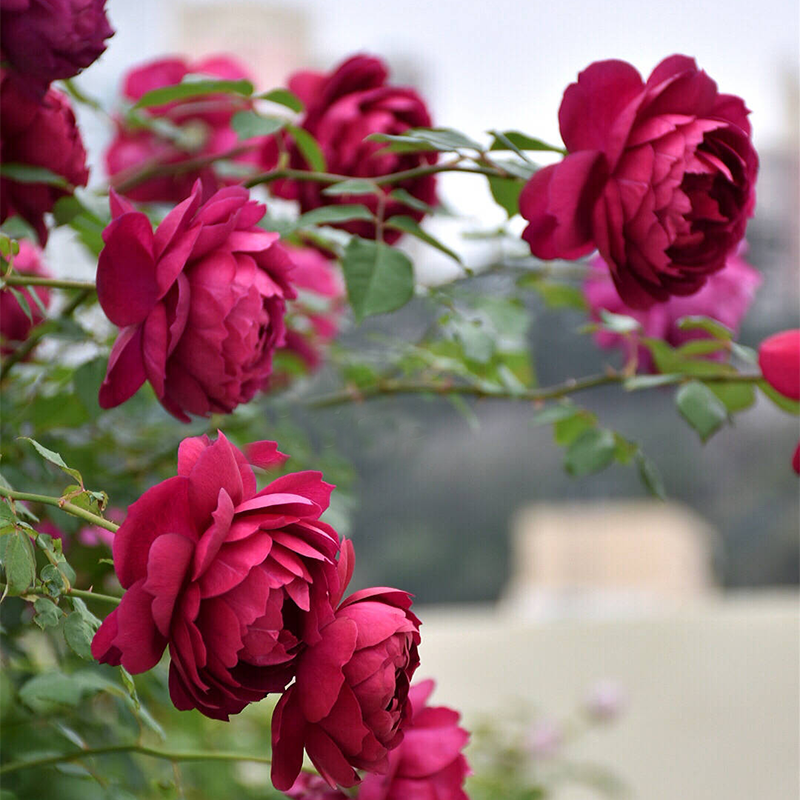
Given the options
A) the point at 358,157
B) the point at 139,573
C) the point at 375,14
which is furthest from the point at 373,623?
the point at 375,14

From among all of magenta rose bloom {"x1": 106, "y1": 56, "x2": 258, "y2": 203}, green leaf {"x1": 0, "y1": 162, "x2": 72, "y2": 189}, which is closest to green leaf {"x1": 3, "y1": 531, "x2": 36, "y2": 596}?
green leaf {"x1": 0, "y1": 162, "x2": 72, "y2": 189}

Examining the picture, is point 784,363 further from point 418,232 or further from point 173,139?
point 173,139

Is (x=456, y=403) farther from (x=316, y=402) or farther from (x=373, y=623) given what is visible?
(x=373, y=623)

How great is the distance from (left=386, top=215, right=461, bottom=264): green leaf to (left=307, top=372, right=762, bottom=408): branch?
68mm

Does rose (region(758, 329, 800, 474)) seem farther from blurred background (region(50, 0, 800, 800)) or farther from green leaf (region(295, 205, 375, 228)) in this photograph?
blurred background (region(50, 0, 800, 800))

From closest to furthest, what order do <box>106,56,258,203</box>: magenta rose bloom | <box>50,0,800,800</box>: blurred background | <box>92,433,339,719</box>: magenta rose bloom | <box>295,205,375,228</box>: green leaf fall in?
1. <box>92,433,339,719</box>: magenta rose bloom
2. <box>295,205,375,228</box>: green leaf
3. <box>106,56,258,203</box>: magenta rose bloom
4. <box>50,0,800,800</box>: blurred background

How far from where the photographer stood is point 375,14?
269 centimetres

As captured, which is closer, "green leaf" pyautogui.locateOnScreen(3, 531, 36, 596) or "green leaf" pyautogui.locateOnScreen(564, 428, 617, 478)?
"green leaf" pyautogui.locateOnScreen(3, 531, 36, 596)

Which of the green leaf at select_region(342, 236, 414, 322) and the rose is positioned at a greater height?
the rose

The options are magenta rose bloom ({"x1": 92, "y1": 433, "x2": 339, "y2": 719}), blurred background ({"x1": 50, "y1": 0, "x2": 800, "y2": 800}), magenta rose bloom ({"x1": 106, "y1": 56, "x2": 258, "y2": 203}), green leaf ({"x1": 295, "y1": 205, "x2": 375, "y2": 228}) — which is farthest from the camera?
blurred background ({"x1": 50, "y1": 0, "x2": 800, "y2": 800})

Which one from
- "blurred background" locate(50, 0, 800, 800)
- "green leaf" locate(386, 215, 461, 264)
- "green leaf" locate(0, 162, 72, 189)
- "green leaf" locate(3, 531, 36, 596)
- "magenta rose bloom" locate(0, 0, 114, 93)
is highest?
"magenta rose bloom" locate(0, 0, 114, 93)

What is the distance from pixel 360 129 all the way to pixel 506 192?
2.2 inches

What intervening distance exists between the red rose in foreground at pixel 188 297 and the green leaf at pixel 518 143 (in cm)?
7

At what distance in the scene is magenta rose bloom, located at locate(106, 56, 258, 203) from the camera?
0.38 m
